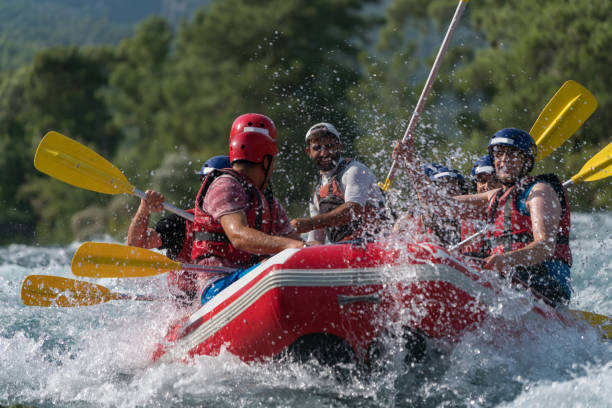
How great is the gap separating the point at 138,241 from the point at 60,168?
815 millimetres

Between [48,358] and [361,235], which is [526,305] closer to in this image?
[361,235]

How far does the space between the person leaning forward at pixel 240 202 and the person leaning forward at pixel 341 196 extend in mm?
662

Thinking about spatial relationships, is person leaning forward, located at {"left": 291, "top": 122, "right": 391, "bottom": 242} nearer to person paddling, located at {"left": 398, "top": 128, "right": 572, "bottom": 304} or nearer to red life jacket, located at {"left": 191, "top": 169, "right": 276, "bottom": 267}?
red life jacket, located at {"left": 191, "top": 169, "right": 276, "bottom": 267}

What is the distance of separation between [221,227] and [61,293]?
1681 millimetres

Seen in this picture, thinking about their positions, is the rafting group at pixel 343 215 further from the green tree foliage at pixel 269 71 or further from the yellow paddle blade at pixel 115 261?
the green tree foliage at pixel 269 71

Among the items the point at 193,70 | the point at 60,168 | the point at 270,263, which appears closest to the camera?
the point at 270,263

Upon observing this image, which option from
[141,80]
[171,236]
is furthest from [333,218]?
[141,80]

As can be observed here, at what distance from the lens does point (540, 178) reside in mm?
4438

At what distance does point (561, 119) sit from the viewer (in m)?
6.36

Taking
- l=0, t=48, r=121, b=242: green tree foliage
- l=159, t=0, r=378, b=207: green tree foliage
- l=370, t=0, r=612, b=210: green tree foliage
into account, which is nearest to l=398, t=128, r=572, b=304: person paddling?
l=370, t=0, r=612, b=210: green tree foliage

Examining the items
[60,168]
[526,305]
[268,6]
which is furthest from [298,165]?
[526,305]

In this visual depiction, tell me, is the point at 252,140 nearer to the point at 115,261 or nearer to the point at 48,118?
the point at 115,261

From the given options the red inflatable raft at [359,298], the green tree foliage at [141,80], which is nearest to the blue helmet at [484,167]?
the red inflatable raft at [359,298]

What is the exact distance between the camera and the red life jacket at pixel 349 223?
5.19 m
